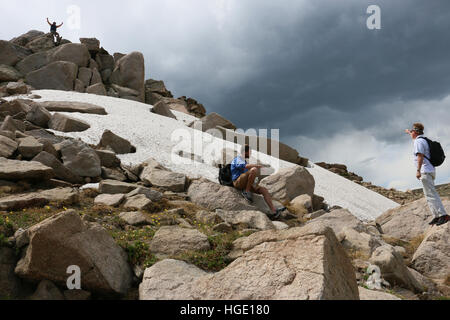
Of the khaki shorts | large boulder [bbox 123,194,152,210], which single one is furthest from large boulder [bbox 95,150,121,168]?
the khaki shorts

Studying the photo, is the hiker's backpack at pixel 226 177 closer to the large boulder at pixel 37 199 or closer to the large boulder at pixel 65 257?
the large boulder at pixel 37 199

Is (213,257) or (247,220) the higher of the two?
(247,220)

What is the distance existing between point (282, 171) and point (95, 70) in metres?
34.0

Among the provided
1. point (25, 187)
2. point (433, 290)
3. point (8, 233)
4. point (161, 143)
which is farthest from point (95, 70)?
point (433, 290)

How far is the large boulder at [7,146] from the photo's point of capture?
1139cm

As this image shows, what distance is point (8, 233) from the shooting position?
6027 mm

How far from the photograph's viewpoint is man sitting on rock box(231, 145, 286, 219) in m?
11.8

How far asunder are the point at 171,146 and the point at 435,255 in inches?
544

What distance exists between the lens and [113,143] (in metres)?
16.2

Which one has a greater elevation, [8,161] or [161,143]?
[161,143]

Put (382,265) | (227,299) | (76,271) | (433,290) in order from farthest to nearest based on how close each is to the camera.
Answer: (433,290) < (382,265) < (76,271) < (227,299)

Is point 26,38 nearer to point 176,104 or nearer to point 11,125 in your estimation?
point 176,104

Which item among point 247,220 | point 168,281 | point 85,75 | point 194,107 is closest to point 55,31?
point 85,75

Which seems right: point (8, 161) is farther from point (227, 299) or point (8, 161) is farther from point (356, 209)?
point (356, 209)
